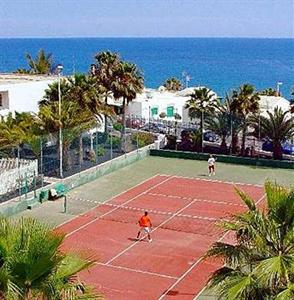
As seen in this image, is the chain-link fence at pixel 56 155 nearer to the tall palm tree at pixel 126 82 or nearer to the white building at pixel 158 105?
the tall palm tree at pixel 126 82

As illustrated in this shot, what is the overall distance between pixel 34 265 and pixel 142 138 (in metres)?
32.1

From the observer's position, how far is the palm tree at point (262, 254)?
32.5ft

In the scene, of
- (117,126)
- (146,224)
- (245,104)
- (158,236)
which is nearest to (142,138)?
(117,126)

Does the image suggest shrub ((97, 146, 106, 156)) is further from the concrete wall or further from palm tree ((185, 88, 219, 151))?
palm tree ((185, 88, 219, 151))

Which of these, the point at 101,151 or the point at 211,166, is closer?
the point at 211,166

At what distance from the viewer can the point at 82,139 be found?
3447 centimetres

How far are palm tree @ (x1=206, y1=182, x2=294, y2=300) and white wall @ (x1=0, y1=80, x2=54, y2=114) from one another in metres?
31.1

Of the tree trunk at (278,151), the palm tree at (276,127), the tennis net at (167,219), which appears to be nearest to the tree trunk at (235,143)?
the palm tree at (276,127)

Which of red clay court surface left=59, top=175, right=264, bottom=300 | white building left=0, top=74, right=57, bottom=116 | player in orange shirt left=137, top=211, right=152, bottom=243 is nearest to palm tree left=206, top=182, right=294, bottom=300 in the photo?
red clay court surface left=59, top=175, right=264, bottom=300

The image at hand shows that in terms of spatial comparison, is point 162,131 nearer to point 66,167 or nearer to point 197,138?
point 197,138

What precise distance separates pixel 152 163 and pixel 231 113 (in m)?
5.94

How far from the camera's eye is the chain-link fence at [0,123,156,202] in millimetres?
29297

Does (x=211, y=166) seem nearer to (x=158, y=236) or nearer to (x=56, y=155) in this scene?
(x=56, y=155)

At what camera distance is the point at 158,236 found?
80.3 feet
